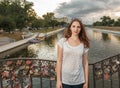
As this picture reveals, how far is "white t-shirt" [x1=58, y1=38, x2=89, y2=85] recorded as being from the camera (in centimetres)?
406

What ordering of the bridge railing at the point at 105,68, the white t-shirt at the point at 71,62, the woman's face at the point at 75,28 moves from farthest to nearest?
the bridge railing at the point at 105,68 < the woman's face at the point at 75,28 < the white t-shirt at the point at 71,62

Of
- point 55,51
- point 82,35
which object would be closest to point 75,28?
point 82,35

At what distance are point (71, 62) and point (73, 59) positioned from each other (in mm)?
62

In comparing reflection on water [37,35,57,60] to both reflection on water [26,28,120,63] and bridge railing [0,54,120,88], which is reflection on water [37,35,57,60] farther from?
bridge railing [0,54,120,88]

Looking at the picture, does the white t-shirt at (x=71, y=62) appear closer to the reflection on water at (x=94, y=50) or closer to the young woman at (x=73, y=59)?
the young woman at (x=73, y=59)

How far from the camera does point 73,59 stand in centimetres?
407

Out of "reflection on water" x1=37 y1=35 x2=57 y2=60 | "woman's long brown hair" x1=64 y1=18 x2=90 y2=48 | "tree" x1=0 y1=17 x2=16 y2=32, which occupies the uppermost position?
"tree" x1=0 y1=17 x2=16 y2=32

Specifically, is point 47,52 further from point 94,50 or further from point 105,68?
point 105,68

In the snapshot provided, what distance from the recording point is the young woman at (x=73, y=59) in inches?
161

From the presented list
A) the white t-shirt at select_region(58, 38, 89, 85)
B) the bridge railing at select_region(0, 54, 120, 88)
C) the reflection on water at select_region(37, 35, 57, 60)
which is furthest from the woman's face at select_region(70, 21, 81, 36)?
the reflection on water at select_region(37, 35, 57, 60)

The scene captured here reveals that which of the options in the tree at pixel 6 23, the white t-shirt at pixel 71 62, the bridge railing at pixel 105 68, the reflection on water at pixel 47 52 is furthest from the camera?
the tree at pixel 6 23

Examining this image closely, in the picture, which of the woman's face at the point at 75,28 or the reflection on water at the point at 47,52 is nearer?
the woman's face at the point at 75,28

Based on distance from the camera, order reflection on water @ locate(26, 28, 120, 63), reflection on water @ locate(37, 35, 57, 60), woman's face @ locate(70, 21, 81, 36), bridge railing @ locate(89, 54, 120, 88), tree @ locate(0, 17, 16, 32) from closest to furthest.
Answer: woman's face @ locate(70, 21, 81, 36) < bridge railing @ locate(89, 54, 120, 88) < reflection on water @ locate(26, 28, 120, 63) < reflection on water @ locate(37, 35, 57, 60) < tree @ locate(0, 17, 16, 32)

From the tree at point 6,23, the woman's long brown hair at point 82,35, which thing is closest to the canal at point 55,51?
the tree at point 6,23
